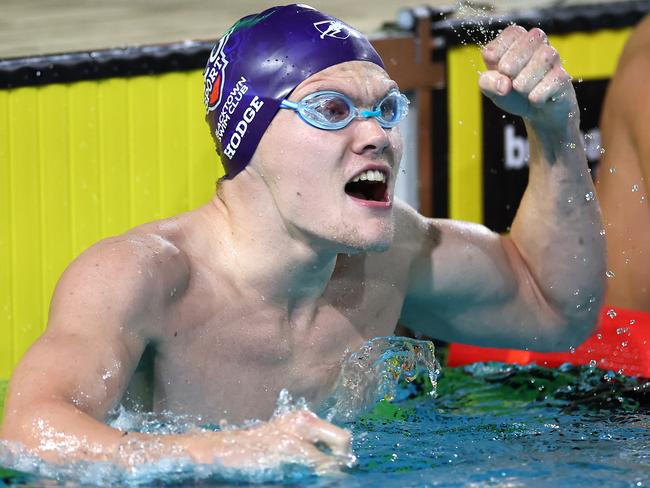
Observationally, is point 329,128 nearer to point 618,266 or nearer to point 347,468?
Result: point 347,468

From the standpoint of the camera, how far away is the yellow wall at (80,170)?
351 cm

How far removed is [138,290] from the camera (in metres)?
2.23

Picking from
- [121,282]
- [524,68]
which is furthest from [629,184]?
[121,282]

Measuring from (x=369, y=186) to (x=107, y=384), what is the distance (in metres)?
0.71

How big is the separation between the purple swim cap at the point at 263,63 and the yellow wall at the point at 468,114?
5.02ft

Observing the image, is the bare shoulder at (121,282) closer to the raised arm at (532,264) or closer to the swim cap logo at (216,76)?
the swim cap logo at (216,76)

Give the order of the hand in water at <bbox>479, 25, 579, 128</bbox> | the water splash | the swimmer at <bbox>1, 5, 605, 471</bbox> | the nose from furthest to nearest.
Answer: the water splash < the hand in water at <bbox>479, 25, 579, 128</bbox> < the nose < the swimmer at <bbox>1, 5, 605, 471</bbox>

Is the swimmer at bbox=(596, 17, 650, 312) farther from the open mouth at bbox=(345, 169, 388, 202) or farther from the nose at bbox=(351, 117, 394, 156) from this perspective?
the nose at bbox=(351, 117, 394, 156)

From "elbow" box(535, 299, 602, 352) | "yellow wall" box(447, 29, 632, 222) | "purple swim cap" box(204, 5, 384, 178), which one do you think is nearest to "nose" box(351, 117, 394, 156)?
"purple swim cap" box(204, 5, 384, 178)

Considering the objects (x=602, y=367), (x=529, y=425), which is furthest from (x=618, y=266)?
(x=529, y=425)

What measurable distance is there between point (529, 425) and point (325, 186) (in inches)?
29.8

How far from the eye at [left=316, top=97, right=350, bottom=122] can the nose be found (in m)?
0.03

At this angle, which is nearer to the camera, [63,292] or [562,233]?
[63,292]

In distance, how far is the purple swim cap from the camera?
7.96 ft
